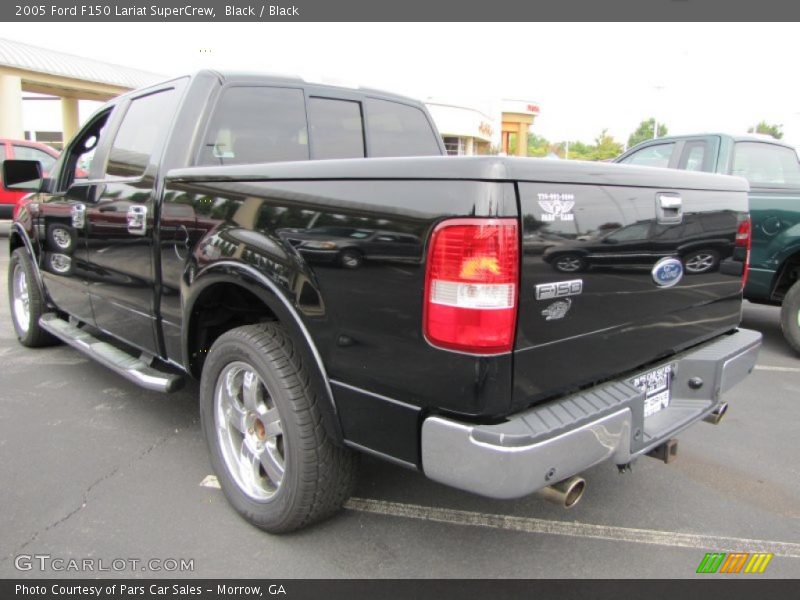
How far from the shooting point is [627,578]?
2.34 meters

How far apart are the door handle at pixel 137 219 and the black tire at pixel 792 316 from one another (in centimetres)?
530

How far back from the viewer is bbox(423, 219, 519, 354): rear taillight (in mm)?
1766

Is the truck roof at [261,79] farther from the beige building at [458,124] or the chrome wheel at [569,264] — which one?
the beige building at [458,124]

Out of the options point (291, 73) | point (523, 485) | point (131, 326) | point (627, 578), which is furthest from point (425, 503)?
point (291, 73)

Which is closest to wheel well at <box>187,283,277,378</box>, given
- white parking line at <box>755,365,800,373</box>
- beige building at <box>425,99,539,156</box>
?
white parking line at <box>755,365,800,373</box>

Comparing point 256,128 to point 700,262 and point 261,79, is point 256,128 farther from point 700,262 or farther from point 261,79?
point 700,262

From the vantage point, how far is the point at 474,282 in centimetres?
178

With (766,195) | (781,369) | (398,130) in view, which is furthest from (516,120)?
(398,130)

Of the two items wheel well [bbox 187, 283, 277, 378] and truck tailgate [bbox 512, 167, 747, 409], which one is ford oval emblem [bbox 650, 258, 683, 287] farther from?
wheel well [bbox 187, 283, 277, 378]

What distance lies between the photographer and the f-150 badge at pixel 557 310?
6.33 ft

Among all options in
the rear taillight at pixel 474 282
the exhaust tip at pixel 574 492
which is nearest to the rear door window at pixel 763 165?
the exhaust tip at pixel 574 492

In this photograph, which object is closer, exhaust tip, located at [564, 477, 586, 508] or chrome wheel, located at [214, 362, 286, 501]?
exhaust tip, located at [564, 477, 586, 508]
